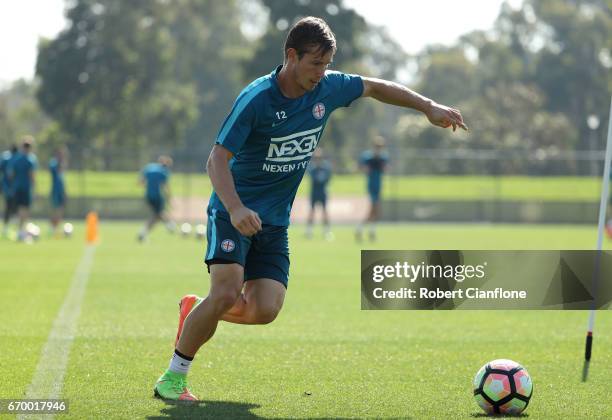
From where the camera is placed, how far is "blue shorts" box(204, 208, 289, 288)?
6.23 m

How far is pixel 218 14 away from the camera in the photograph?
8881 centimetres

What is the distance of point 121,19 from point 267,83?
6081 centimetres

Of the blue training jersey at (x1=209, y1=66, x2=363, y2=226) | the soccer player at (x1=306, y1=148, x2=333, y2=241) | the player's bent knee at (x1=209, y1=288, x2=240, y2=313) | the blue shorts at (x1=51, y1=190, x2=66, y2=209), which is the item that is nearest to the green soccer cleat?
the player's bent knee at (x1=209, y1=288, x2=240, y2=313)

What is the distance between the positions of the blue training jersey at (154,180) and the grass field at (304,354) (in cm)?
1009

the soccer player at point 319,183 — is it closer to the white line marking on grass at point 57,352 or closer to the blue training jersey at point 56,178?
the blue training jersey at point 56,178

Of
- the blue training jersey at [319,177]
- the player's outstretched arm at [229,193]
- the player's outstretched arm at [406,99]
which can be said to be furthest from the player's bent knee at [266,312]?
the blue training jersey at [319,177]

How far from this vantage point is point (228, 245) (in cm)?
622

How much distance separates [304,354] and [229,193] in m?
2.84

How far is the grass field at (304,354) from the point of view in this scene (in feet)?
20.7

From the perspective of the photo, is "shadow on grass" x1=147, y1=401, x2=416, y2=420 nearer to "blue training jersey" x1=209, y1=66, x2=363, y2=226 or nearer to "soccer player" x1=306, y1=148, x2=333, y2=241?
"blue training jersey" x1=209, y1=66, x2=363, y2=226

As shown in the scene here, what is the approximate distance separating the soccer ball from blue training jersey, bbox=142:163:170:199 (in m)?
20.2

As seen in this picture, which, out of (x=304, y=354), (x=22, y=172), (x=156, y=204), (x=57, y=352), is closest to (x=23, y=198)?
(x=22, y=172)

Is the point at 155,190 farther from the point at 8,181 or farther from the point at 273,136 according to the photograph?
the point at 273,136

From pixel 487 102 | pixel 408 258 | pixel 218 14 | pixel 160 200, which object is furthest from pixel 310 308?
pixel 218 14
